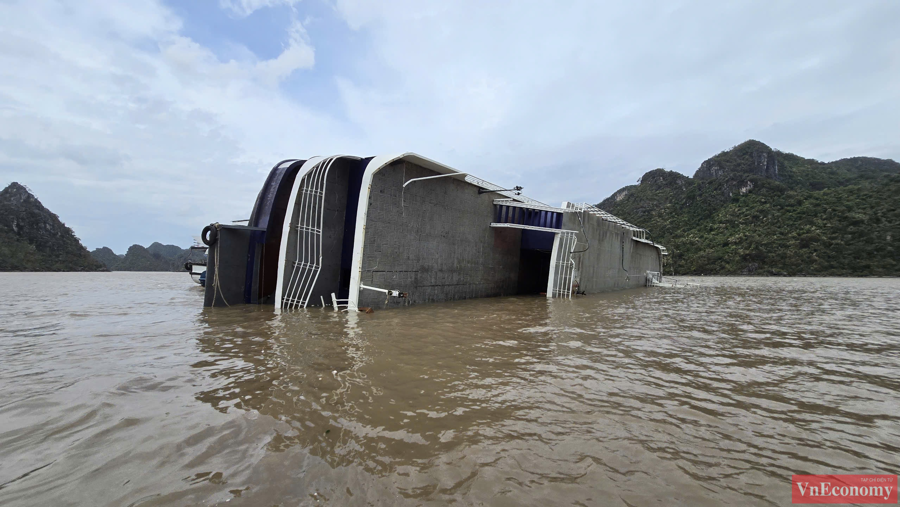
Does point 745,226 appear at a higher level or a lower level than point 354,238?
higher

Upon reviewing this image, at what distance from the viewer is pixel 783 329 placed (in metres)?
8.40

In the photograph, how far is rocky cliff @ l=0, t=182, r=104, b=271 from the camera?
154 ft

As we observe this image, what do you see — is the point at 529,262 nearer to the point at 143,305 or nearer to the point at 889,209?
the point at 143,305

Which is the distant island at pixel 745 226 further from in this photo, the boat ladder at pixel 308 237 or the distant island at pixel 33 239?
the boat ladder at pixel 308 237

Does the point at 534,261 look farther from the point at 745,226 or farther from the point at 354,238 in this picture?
the point at 745,226

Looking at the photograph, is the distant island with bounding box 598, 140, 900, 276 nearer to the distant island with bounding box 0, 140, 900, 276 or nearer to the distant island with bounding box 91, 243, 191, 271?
the distant island with bounding box 0, 140, 900, 276

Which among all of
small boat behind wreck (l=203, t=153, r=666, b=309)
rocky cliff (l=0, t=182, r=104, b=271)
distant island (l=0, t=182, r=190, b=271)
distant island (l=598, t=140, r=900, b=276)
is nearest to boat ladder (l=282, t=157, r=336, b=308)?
small boat behind wreck (l=203, t=153, r=666, b=309)

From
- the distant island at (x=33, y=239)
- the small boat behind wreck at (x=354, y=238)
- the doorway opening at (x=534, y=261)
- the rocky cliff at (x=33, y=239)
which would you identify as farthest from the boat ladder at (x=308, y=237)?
the rocky cliff at (x=33, y=239)

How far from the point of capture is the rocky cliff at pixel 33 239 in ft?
154

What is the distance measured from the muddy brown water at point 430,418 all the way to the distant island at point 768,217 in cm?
6370

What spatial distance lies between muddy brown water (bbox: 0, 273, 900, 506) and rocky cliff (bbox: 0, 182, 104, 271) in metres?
62.5

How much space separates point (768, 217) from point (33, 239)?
113149 millimetres

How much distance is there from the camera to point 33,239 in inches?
2029

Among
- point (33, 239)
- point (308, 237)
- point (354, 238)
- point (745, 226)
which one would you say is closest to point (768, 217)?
point (745, 226)
